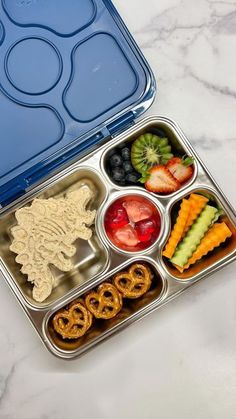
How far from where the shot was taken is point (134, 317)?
1.44m

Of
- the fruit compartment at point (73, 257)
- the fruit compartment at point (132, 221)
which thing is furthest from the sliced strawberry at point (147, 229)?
the fruit compartment at point (73, 257)

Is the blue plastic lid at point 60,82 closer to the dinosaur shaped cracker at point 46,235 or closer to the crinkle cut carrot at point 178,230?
the dinosaur shaped cracker at point 46,235

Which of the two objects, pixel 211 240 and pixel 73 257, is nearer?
pixel 211 240

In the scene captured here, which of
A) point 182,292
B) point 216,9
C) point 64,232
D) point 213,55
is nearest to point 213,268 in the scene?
point 182,292

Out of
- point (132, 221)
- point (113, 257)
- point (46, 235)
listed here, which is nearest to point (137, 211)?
point (132, 221)

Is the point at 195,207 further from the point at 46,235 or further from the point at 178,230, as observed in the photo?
the point at 46,235

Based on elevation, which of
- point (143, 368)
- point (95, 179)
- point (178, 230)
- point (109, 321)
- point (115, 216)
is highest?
point (95, 179)

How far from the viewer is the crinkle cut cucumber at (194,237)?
1.45 meters

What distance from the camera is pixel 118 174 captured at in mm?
1497

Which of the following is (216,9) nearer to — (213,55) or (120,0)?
(213,55)

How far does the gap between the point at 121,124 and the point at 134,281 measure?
15.5 inches

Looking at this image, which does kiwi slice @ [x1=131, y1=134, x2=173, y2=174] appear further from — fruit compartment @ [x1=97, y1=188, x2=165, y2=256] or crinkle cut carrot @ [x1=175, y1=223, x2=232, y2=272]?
crinkle cut carrot @ [x1=175, y1=223, x2=232, y2=272]

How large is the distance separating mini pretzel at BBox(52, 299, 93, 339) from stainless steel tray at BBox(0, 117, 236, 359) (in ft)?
0.07

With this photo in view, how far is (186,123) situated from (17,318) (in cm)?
68
